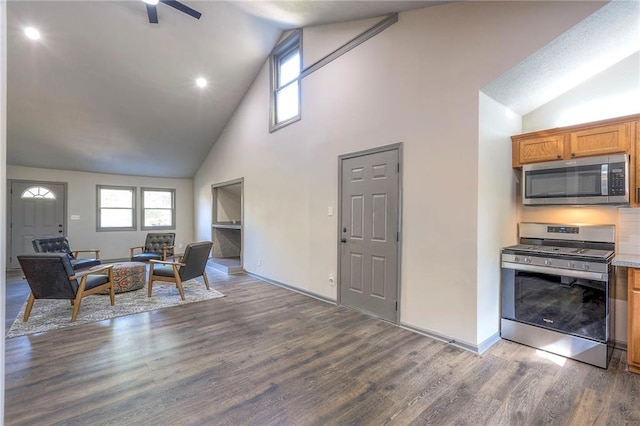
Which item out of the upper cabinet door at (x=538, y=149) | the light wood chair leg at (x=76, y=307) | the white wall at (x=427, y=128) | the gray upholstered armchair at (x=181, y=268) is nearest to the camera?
the white wall at (x=427, y=128)

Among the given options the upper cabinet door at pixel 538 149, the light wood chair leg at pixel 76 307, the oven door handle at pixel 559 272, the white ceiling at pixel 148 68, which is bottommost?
the light wood chair leg at pixel 76 307

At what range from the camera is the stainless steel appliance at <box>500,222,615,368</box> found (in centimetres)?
247

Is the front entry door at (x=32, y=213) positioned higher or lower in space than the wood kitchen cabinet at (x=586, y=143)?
lower

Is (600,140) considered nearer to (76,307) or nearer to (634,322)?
(634,322)

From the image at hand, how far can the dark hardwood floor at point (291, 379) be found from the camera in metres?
1.87

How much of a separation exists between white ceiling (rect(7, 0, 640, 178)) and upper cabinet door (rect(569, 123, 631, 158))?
2.01 ft

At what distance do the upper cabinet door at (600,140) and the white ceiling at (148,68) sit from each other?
2.01 feet

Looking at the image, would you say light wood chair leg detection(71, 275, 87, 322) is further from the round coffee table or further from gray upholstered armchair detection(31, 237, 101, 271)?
gray upholstered armchair detection(31, 237, 101, 271)

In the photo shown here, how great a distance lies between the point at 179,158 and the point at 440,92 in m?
6.64

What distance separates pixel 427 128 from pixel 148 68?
4.72m

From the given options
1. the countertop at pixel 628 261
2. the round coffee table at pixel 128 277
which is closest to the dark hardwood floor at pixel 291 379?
the countertop at pixel 628 261

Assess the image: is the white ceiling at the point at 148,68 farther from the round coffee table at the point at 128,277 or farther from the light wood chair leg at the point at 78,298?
the light wood chair leg at the point at 78,298

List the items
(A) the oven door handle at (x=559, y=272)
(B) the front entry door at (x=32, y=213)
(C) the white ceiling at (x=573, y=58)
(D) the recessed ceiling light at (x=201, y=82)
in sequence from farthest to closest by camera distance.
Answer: (B) the front entry door at (x=32, y=213) → (D) the recessed ceiling light at (x=201, y=82) → (A) the oven door handle at (x=559, y=272) → (C) the white ceiling at (x=573, y=58)

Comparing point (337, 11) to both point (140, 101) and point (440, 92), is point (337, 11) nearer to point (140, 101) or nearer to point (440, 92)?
point (440, 92)
